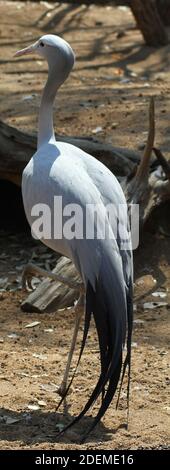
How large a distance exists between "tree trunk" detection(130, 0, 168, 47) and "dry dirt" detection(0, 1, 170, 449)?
0.14 meters

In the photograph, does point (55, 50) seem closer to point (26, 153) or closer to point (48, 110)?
point (48, 110)

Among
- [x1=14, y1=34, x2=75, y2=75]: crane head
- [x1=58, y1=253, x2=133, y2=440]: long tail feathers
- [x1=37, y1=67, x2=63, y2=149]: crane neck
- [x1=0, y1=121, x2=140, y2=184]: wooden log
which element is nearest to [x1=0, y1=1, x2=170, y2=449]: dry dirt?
[x1=58, y1=253, x2=133, y2=440]: long tail feathers

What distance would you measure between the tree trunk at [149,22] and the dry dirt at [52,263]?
0.46 ft

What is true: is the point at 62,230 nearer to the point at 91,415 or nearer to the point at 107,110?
the point at 91,415

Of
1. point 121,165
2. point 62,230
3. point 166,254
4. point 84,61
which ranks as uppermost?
point 62,230

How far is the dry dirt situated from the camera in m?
3.99

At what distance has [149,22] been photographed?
10070 millimetres

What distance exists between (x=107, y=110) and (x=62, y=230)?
3.86 m

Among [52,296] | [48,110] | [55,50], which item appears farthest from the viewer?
[52,296]

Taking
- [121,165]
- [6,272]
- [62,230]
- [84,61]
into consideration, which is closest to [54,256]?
[6,272]

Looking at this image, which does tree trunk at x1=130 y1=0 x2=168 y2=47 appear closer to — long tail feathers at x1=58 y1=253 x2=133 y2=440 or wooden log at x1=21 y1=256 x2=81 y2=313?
wooden log at x1=21 y1=256 x2=81 y2=313

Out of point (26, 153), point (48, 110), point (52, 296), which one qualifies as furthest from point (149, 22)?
point (48, 110)

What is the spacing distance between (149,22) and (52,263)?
4.82 m
